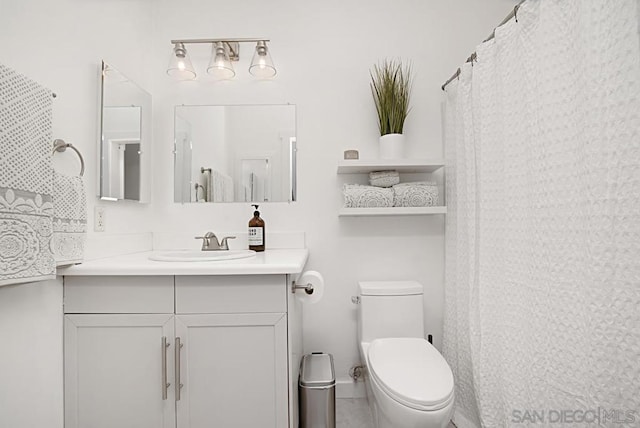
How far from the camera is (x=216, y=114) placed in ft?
7.04

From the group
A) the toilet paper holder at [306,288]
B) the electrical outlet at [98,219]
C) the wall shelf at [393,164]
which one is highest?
the wall shelf at [393,164]

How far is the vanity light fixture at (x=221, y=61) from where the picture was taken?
6.52ft

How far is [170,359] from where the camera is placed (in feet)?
4.34

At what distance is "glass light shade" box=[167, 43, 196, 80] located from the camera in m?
1.99

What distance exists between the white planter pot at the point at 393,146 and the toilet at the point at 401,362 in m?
0.72

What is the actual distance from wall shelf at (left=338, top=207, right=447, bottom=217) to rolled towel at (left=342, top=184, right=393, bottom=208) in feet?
0.09

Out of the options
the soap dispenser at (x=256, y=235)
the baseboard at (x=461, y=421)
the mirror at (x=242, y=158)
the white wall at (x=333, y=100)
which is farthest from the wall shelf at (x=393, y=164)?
the baseboard at (x=461, y=421)

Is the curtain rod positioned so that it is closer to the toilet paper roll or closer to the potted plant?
the potted plant

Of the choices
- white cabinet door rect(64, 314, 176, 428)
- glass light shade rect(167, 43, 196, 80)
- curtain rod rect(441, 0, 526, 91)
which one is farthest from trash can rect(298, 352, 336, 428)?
glass light shade rect(167, 43, 196, 80)

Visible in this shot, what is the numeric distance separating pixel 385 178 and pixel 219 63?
45.2 inches

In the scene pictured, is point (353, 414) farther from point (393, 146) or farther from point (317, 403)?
point (393, 146)

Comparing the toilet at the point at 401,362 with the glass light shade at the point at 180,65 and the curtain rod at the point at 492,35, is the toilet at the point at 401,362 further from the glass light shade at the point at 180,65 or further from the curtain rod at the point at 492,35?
the glass light shade at the point at 180,65

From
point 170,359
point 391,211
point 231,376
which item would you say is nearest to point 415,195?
point 391,211

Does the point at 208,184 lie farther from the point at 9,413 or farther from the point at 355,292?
the point at 9,413
